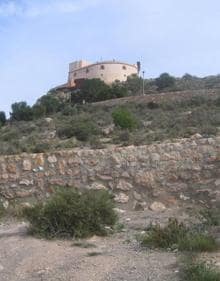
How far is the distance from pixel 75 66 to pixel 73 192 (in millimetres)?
80428

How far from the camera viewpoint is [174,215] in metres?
8.78

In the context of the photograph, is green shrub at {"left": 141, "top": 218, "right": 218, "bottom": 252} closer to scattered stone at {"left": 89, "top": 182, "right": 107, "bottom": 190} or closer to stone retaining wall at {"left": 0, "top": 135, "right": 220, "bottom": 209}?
stone retaining wall at {"left": 0, "top": 135, "right": 220, "bottom": 209}

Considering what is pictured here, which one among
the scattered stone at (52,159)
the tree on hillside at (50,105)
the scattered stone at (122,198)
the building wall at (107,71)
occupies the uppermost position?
the building wall at (107,71)

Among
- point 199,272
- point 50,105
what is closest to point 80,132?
point 199,272

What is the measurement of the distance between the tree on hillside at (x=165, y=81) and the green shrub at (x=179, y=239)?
172 ft

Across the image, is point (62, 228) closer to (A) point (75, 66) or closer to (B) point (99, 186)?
(B) point (99, 186)

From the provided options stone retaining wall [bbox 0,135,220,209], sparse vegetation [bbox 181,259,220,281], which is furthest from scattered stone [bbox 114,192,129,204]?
sparse vegetation [bbox 181,259,220,281]

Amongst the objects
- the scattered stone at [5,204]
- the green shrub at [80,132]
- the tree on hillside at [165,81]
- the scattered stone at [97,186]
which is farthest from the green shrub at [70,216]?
the tree on hillside at [165,81]

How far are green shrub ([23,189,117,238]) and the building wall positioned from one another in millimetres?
67128

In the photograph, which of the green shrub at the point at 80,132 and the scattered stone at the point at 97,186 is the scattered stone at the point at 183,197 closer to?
the scattered stone at the point at 97,186

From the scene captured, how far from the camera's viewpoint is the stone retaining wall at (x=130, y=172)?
9.45 meters

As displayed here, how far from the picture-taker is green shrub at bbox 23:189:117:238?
7.15 m

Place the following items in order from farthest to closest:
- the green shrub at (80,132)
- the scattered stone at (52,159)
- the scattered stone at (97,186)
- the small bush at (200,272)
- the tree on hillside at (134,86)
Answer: the tree on hillside at (134,86), the green shrub at (80,132), the scattered stone at (52,159), the scattered stone at (97,186), the small bush at (200,272)

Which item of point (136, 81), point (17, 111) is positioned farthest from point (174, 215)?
point (136, 81)
